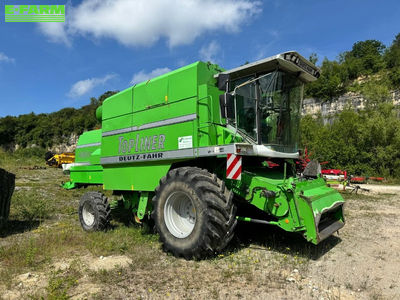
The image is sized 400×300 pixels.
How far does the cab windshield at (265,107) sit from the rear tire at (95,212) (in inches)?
146

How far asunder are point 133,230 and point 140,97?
3019mm

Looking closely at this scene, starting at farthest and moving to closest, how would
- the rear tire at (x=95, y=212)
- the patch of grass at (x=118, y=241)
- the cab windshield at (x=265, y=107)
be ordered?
the rear tire at (x=95, y=212), the patch of grass at (x=118, y=241), the cab windshield at (x=265, y=107)

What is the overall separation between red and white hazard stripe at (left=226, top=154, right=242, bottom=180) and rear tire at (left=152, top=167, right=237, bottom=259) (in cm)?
24

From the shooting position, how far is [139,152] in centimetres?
598

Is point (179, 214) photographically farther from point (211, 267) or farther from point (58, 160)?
point (58, 160)

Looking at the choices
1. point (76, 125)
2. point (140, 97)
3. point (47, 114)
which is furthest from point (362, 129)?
point (47, 114)

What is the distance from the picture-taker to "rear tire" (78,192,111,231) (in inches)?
249

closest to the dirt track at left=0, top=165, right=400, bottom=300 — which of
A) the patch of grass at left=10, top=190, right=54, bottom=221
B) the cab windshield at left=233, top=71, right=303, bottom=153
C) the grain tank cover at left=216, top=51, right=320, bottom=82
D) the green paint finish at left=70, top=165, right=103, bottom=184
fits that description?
the green paint finish at left=70, top=165, right=103, bottom=184

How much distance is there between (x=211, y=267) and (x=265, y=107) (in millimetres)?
2829

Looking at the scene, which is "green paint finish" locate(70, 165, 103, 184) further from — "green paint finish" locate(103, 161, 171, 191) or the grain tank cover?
the grain tank cover

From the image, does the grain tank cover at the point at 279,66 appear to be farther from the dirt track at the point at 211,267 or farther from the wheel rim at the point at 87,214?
the wheel rim at the point at 87,214

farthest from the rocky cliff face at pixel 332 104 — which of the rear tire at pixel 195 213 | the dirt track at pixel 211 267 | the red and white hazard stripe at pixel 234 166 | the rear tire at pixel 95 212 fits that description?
the rear tire at pixel 195 213

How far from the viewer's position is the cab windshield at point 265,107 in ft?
15.9

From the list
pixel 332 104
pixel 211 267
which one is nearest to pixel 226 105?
pixel 211 267
